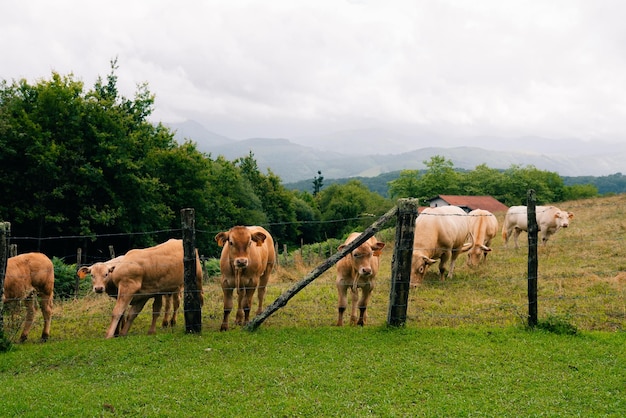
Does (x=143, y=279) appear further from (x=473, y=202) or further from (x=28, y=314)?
(x=473, y=202)

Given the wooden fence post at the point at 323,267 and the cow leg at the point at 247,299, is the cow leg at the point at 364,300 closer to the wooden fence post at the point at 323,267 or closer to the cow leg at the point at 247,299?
the wooden fence post at the point at 323,267

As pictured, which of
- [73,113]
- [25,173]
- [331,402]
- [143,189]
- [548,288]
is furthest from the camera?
[143,189]

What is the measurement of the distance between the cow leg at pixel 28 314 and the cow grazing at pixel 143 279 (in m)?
1.40

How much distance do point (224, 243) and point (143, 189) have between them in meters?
25.0

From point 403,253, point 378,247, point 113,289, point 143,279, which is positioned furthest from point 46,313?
point 403,253

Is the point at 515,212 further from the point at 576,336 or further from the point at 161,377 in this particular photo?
the point at 161,377

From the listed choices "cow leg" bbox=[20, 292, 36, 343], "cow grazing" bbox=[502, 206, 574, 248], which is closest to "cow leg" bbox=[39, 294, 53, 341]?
"cow leg" bbox=[20, 292, 36, 343]

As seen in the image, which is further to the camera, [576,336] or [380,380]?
[576,336]

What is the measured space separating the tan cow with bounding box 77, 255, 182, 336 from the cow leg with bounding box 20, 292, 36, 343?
0.97 meters

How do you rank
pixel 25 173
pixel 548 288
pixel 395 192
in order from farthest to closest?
pixel 395 192
pixel 25 173
pixel 548 288

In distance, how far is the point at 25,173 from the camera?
88.1 feet

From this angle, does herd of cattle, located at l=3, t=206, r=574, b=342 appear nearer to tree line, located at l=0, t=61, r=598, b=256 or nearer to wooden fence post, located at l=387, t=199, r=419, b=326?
wooden fence post, located at l=387, t=199, r=419, b=326

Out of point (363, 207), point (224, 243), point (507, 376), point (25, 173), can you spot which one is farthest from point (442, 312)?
point (363, 207)

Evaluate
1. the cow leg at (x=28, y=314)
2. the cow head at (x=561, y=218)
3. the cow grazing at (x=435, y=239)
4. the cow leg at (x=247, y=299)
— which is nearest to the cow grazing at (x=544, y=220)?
the cow head at (x=561, y=218)
